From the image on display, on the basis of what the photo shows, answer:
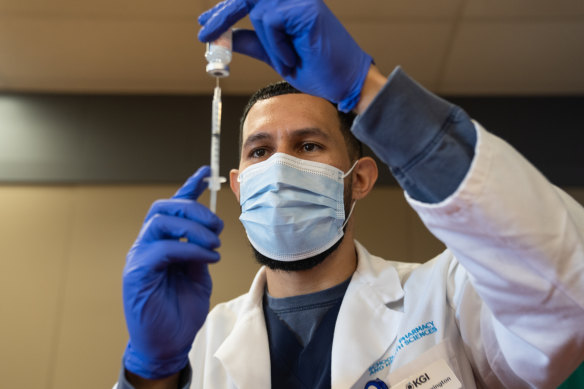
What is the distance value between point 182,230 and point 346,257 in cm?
70

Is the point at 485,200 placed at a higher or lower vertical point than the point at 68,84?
lower

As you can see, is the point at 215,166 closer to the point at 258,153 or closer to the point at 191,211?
the point at 191,211

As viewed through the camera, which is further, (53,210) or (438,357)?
(53,210)

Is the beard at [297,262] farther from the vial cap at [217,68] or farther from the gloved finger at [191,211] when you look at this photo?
the vial cap at [217,68]

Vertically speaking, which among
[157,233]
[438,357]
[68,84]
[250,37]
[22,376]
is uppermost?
[68,84]

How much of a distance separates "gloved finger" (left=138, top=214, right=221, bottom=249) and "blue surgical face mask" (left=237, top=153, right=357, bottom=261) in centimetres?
37

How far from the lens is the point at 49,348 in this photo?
2.65 metres

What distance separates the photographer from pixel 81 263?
9.11 ft

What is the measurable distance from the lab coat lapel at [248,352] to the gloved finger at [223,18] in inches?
31.0

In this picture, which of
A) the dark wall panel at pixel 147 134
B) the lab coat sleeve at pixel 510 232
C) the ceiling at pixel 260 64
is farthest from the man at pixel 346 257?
the dark wall panel at pixel 147 134

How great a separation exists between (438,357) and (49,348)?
84.3 inches

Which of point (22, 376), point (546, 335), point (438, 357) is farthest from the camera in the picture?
point (22, 376)

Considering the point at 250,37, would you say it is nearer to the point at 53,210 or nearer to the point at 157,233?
the point at 157,233

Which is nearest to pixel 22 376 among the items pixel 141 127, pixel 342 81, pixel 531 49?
pixel 141 127
